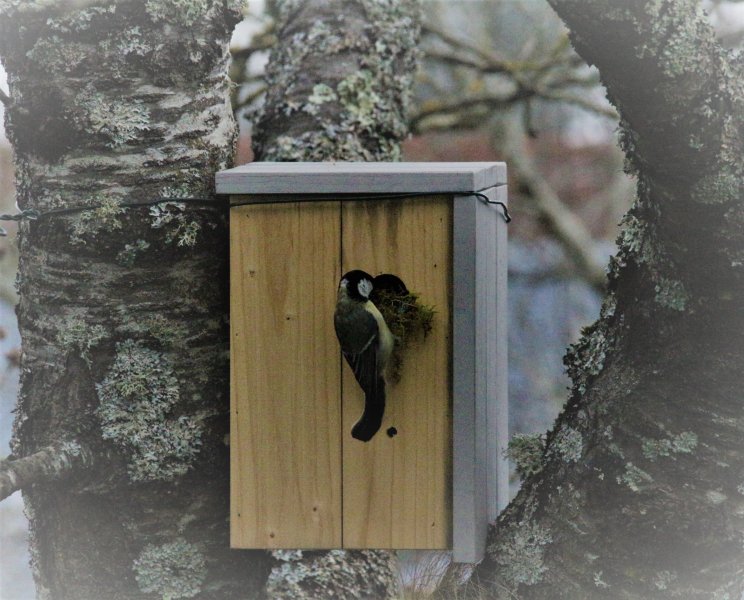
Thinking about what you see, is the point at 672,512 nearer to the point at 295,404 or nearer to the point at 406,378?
the point at 406,378

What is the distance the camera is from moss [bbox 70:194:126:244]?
2037mm

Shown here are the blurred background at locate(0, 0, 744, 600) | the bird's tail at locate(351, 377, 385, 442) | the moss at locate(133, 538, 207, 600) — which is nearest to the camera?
the bird's tail at locate(351, 377, 385, 442)

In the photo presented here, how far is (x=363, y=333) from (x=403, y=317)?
10 centimetres

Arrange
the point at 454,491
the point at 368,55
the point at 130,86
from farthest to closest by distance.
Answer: the point at 368,55, the point at 130,86, the point at 454,491

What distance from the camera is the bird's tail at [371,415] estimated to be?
1.87 metres

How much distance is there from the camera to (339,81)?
108 inches

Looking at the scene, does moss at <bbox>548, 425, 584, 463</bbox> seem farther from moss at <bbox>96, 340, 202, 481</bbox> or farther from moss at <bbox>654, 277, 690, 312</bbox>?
moss at <bbox>96, 340, 202, 481</bbox>

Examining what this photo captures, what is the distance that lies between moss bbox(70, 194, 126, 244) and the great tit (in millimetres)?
541

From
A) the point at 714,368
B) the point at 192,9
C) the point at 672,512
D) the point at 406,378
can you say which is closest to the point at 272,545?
the point at 406,378

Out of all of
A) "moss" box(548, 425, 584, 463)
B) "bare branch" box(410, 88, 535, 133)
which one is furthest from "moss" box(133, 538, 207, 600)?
"bare branch" box(410, 88, 535, 133)

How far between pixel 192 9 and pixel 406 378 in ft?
3.08

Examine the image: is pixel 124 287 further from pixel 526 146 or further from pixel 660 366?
pixel 526 146

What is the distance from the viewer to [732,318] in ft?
5.93

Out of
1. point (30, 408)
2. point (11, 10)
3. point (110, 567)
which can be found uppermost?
point (11, 10)
